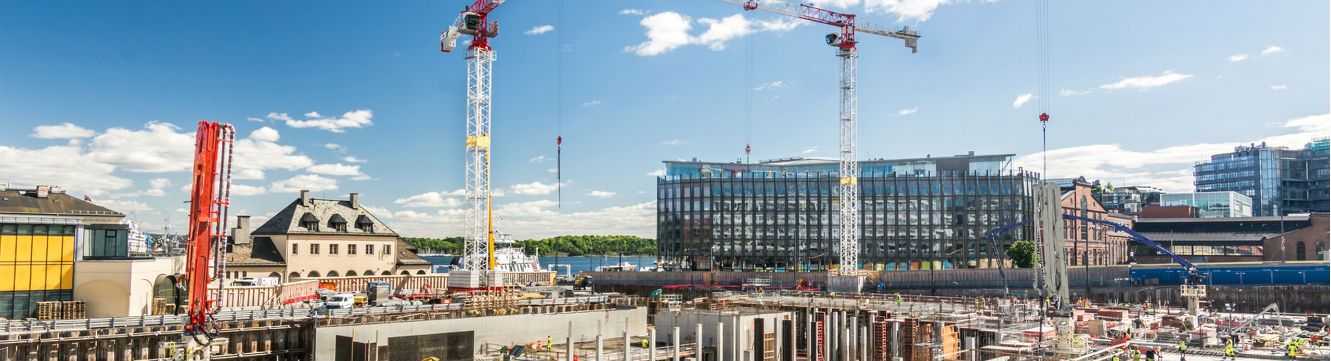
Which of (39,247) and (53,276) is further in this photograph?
(53,276)

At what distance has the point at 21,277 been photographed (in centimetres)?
4138

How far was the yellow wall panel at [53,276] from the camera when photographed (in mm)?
42125

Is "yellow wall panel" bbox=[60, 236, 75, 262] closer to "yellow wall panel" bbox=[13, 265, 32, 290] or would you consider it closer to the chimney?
"yellow wall panel" bbox=[13, 265, 32, 290]

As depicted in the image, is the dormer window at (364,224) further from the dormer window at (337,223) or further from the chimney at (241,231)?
the chimney at (241,231)

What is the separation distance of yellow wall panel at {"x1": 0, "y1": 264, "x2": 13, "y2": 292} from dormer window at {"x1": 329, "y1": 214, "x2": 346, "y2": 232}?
3767 cm

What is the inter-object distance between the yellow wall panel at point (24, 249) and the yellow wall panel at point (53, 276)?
2.98 feet

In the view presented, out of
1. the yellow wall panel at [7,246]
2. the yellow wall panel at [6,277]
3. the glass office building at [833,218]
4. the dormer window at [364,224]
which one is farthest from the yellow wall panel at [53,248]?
the glass office building at [833,218]

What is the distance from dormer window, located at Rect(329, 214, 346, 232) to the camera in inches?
3103

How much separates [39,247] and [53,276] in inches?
55.9

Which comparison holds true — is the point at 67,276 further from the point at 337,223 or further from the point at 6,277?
the point at 337,223

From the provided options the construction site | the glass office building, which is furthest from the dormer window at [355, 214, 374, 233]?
the glass office building

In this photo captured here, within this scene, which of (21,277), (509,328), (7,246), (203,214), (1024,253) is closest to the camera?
(203,214)

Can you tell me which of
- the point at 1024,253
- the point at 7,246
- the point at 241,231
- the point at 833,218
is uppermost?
the point at 833,218

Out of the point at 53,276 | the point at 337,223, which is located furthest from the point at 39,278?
the point at 337,223
